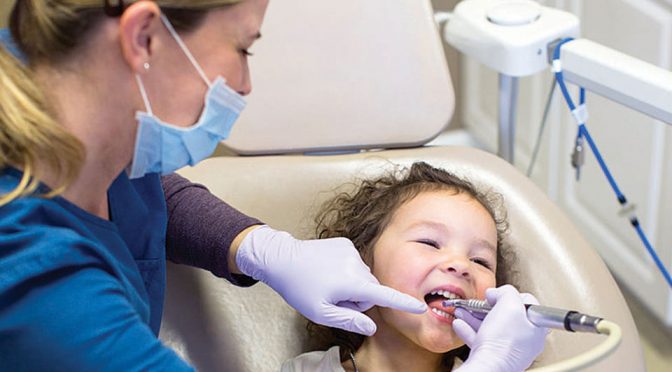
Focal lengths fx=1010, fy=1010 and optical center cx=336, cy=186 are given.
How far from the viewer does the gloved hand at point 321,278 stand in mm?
1335

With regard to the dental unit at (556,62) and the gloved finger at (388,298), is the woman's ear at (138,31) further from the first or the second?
the dental unit at (556,62)

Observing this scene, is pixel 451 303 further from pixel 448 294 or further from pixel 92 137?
pixel 92 137

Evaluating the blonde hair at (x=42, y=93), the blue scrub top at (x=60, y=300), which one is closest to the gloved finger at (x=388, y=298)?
the blue scrub top at (x=60, y=300)

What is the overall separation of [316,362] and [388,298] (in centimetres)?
24

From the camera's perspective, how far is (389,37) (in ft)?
5.74

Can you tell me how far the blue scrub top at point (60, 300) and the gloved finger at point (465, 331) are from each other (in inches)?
17.6

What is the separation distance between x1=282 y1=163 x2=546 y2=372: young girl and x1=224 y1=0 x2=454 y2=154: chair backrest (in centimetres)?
13

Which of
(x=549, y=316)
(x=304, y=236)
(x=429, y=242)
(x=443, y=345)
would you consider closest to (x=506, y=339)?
(x=549, y=316)

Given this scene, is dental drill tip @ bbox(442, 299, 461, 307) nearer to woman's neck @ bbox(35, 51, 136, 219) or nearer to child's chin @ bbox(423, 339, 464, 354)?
child's chin @ bbox(423, 339, 464, 354)

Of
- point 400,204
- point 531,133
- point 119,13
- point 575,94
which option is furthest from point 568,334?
point 531,133

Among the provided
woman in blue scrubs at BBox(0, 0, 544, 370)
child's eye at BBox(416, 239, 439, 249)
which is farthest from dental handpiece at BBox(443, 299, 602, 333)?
woman in blue scrubs at BBox(0, 0, 544, 370)

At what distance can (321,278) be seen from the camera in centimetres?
137

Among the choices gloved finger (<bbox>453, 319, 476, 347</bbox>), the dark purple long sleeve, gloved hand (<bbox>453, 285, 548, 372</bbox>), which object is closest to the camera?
gloved hand (<bbox>453, 285, 548, 372</bbox>)

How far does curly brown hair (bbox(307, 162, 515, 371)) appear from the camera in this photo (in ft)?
5.17
